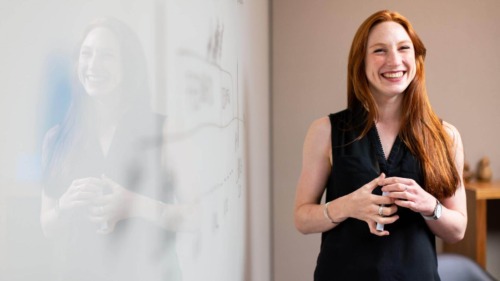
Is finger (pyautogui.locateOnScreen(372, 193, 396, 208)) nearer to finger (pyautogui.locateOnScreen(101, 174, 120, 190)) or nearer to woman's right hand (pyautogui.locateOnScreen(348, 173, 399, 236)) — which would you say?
woman's right hand (pyautogui.locateOnScreen(348, 173, 399, 236))

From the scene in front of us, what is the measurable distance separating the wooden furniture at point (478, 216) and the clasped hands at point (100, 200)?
8.90ft

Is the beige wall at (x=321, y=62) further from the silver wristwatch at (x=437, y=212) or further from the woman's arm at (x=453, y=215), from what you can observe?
the silver wristwatch at (x=437, y=212)

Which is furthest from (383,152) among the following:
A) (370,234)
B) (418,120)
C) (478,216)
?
(478,216)

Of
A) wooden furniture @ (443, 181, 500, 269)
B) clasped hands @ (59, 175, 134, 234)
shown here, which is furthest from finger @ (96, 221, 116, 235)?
wooden furniture @ (443, 181, 500, 269)

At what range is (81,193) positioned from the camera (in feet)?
1.25

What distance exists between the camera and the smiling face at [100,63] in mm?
385

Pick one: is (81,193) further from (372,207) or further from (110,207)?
(372,207)

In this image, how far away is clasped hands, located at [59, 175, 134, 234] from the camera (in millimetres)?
366

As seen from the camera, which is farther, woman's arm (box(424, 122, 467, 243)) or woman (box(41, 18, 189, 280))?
woman's arm (box(424, 122, 467, 243))

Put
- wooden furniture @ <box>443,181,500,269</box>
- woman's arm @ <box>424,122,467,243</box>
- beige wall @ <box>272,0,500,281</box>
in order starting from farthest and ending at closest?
beige wall @ <box>272,0,500,281</box> < wooden furniture @ <box>443,181,500,269</box> < woman's arm @ <box>424,122,467,243</box>

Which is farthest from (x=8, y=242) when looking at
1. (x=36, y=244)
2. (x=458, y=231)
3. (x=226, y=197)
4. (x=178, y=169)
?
(x=458, y=231)

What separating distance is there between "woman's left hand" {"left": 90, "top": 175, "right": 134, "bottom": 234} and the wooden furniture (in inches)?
106

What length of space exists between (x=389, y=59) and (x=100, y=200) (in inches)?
51.7

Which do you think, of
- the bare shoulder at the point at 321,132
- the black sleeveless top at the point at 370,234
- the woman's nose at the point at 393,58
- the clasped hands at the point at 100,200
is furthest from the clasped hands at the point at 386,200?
the clasped hands at the point at 100,200
